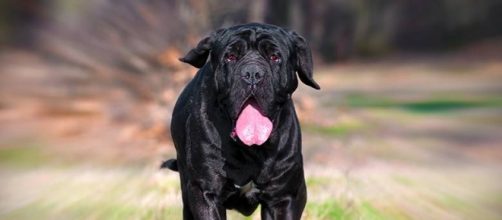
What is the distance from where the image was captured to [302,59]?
4.78 metres

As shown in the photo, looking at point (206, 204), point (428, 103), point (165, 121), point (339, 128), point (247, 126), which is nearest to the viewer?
point (247, 126)

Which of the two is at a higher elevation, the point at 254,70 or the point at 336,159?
the point at 254,70

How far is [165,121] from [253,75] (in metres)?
6.77

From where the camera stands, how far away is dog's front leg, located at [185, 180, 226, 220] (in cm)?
470

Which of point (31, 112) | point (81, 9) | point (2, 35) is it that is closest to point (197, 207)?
point (81, 9)

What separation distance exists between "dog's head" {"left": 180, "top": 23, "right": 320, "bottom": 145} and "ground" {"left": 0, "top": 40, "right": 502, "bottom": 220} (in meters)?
1.93

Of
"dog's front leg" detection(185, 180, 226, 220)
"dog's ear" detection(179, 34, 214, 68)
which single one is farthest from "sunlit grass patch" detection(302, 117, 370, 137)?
"dog's front leg" detection(185, 180, 226, 220)

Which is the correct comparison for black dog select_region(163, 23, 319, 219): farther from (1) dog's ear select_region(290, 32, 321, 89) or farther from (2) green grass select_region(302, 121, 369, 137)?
(2) green grass select_region(302, 121, 369, 137)

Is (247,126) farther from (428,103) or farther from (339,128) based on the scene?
(428,103)

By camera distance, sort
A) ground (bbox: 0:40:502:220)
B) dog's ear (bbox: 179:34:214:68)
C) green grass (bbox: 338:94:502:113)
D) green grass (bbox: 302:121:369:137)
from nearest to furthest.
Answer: dog's ear (bbox: 179:34:214:68)
ground (bbox: 0:40:502:220)
green grass (bbox: 302:121:369:137)
green grass (bbox: 338:94:502:113)

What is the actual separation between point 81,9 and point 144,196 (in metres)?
7.63

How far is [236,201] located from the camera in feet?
15.8

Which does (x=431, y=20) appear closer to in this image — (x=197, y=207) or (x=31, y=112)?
(x=31, y=112)

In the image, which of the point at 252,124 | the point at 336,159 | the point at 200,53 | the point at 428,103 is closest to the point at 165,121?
the point at 336,159
